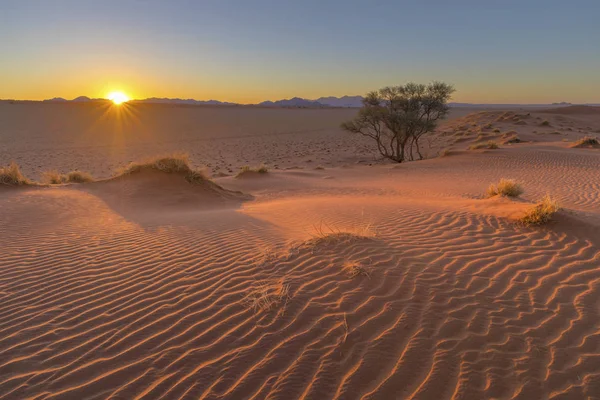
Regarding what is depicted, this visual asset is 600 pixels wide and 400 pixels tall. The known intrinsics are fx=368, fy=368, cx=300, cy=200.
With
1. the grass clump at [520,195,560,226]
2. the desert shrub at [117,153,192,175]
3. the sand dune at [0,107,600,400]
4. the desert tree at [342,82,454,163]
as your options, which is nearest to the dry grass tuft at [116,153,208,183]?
the desert shrub at [117,153,192,175]

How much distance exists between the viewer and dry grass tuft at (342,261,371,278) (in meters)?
4.29

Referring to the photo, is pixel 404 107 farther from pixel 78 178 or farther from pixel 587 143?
pixel 78 178

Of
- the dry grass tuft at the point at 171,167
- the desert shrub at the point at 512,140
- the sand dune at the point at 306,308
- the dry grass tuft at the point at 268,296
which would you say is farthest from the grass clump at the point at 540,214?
the desert shrub at the point at 512,140

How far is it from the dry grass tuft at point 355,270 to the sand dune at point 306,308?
0.12 feet

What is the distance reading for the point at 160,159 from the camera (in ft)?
41.4

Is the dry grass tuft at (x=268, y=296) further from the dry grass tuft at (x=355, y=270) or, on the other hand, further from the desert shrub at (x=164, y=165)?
the desert shrub at (x=164, y=165)

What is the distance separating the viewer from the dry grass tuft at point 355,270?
4293 millimetres

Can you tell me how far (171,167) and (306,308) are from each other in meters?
9.78

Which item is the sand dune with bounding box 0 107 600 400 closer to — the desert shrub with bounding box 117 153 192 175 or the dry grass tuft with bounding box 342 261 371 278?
the dry grass tuft with bounding box 342 261 371 278

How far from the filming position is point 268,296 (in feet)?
12.7

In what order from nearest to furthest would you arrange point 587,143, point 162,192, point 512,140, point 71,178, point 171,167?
point 162,192, point 171,167, point 71,178, point 587,143, point 512,140

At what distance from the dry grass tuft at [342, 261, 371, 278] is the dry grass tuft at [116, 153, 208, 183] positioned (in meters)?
8.64

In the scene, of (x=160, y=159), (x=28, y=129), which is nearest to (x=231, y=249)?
(x=160, y=159)

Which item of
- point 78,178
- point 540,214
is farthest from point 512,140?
point 78,178
